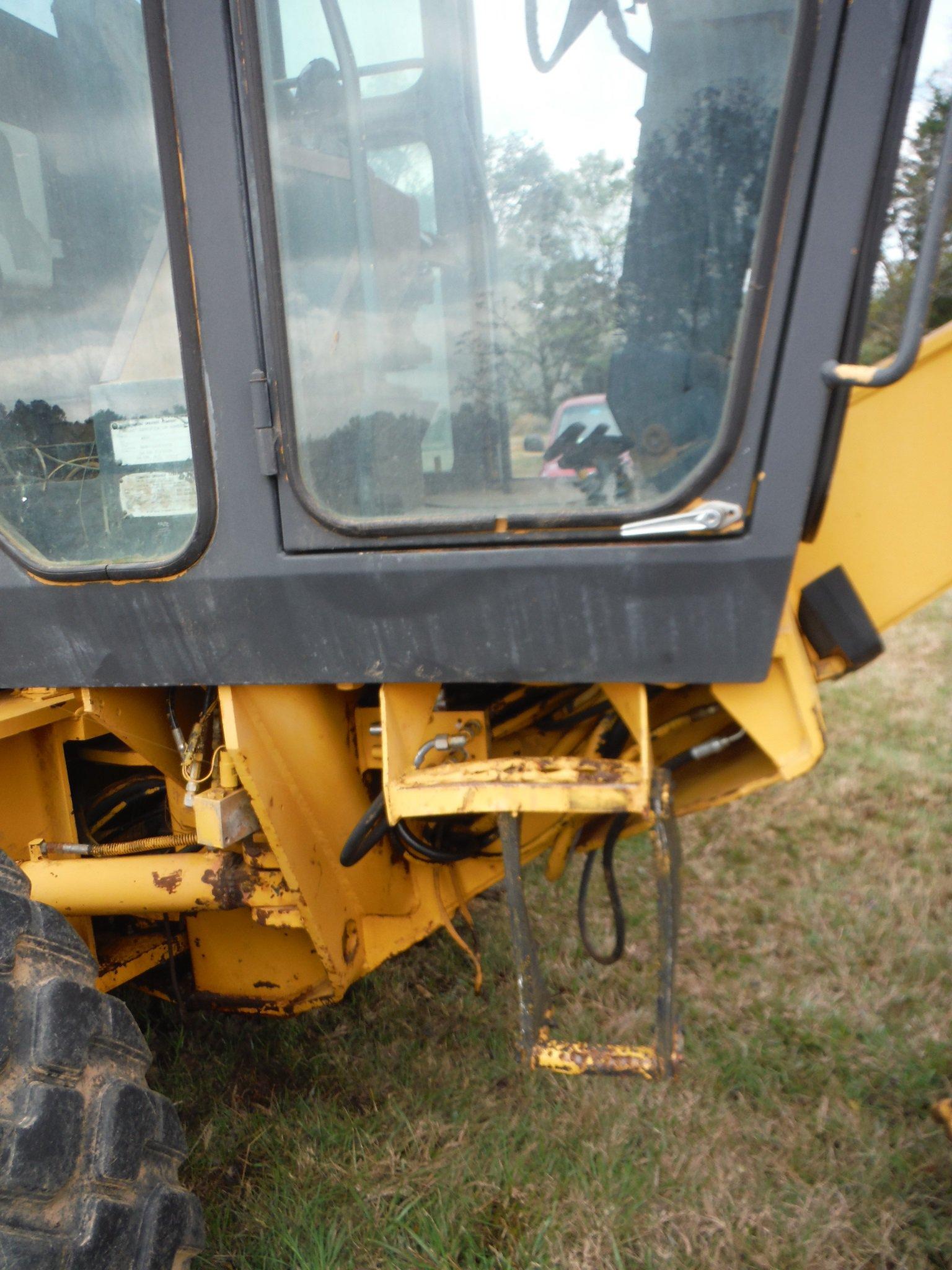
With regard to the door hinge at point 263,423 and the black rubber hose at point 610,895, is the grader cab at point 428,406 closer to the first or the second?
the door hinge at point 263,423

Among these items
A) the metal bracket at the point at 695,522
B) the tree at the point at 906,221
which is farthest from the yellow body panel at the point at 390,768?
the metal bracket at the point at 695,522

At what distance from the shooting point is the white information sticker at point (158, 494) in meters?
1.41

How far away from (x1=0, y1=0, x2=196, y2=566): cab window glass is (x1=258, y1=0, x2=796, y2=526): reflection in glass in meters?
Result: 0.20

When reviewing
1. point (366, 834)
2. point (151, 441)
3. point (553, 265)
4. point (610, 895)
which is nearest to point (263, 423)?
point (151, 441)

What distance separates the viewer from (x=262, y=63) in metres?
1.25

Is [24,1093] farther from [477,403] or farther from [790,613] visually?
Answer: [790,613]

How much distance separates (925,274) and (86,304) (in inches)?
44.1

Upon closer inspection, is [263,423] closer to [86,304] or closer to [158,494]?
[158,494]

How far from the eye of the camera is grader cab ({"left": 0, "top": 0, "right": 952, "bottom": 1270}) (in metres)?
1.19

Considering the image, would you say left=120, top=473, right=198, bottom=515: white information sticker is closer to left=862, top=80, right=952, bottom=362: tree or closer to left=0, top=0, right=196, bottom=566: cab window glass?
left=0, top=0, right=196, bottom=566: cab window glass

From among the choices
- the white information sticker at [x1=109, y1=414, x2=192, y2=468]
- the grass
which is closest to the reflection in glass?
the white information sticker at [x1=109, y1=414, x2=192, y2=468]

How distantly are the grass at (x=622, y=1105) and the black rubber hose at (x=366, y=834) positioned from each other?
0.73 metres

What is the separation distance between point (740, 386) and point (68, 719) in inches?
51.2

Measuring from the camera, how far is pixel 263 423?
4.38ft
